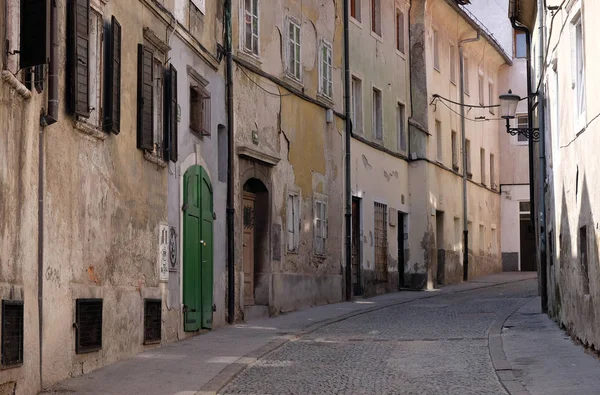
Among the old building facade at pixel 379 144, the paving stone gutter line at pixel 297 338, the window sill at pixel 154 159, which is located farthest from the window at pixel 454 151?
the window sill at pixel 154 159

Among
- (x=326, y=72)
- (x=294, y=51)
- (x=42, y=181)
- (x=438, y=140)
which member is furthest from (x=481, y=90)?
(x=42, y=181)

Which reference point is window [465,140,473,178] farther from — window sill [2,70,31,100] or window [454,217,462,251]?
window sill [2,70,31,100]

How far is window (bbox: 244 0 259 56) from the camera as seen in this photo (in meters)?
19.8

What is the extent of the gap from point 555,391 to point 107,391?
173 inches

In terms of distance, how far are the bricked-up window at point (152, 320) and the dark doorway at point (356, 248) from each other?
12.2 meters

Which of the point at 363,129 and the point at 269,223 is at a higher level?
the point at 363,129

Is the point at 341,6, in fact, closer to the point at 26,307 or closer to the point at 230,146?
the point at 230,146

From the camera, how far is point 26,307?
9602mm

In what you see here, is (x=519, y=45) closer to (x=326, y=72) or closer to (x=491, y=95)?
(x=491, y=95)

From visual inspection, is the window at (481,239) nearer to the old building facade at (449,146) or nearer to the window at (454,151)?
the old building facade at (449,146)

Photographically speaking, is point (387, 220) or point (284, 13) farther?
point (387, 220)

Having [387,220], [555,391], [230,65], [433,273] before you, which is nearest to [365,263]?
[387,220]

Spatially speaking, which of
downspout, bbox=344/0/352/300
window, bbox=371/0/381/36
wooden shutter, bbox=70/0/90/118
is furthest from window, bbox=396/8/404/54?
wooden shutter, bbox=70/0/90/118

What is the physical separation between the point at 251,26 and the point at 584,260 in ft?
29.0
